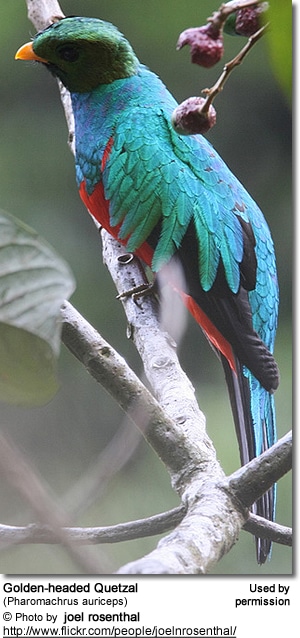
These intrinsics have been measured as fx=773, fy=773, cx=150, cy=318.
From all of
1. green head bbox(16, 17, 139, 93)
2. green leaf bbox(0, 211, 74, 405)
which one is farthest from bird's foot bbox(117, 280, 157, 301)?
green leaf bbox(0, 211, 74, 405)

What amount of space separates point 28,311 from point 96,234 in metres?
1.20

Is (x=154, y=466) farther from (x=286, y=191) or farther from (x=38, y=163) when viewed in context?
(x=38, y=163)

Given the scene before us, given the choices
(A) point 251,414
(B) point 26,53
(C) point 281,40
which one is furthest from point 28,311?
(B) point 26,53

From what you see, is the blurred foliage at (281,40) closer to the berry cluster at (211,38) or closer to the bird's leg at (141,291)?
the berry cluster at (211,38)

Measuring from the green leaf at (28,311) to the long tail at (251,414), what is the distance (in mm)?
→ 840

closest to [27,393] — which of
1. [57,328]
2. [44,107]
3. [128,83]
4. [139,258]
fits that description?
[57,328]

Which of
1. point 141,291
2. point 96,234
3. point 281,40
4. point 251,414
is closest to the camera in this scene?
point 281,40

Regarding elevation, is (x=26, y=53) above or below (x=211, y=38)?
above

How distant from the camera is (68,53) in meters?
1.47

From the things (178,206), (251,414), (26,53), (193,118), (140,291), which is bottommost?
(251,414)

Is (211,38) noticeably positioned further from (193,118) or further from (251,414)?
(251,414)

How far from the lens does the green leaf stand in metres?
0.41

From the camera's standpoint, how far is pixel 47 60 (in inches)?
58.1

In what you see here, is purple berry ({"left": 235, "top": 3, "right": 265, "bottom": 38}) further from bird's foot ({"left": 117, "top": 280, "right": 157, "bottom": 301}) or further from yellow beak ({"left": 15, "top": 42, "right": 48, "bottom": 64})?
yellow beak ({"left": 15, "top": 42, "right": 48, "bottom": 64})
